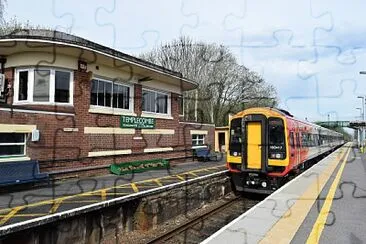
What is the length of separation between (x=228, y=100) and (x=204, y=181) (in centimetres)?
2356

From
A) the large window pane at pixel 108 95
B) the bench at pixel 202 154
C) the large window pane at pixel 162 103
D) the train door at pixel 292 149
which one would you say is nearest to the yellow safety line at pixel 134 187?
the large window pane at pixel 108 95

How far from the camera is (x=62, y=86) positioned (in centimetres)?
1412

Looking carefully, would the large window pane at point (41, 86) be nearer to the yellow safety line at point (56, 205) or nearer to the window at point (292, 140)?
the yellow safety line at point (56, 205)

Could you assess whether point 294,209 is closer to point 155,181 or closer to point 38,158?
point 155,181

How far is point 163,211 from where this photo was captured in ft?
36.8

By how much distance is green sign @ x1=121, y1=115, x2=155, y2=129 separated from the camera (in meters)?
16.8

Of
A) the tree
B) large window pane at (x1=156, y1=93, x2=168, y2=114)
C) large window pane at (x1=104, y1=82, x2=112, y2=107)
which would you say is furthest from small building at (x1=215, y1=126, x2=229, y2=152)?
large window pane at (x1=104, y1=82, x2=112, y2=107)

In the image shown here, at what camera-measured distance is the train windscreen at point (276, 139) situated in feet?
43.2

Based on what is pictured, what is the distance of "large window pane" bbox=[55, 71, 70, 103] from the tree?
14198 millimetres

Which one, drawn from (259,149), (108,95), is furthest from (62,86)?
(259,149)

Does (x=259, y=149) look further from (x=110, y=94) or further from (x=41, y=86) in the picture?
(x=41, y=86)

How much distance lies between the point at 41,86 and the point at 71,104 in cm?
131

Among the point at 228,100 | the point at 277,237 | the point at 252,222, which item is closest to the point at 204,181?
the point at 252,222

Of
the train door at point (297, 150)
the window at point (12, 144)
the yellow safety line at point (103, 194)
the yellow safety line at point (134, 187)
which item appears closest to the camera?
the yellow safety line at point (103, 194)
